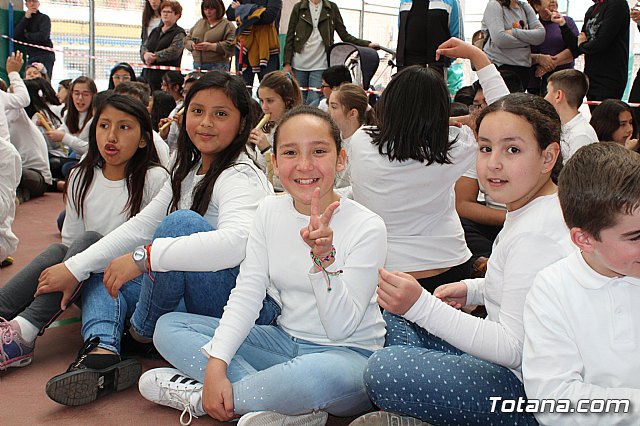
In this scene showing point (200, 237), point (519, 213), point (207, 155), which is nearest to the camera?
point (519, 213)

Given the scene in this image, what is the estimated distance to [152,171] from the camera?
247 cm

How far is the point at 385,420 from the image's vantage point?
1.52 meters

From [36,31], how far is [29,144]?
3.86 meters

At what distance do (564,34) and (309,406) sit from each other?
4.03 meters

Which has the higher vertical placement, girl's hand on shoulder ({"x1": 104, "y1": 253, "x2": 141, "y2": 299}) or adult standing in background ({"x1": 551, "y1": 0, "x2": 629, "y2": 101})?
adult standing in background ({"x1": 551, "y1": 0, "x2": 629, "y2": 101})

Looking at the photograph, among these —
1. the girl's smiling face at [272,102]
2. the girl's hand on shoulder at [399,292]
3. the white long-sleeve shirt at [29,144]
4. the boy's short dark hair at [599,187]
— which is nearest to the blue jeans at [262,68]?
the white long-sleeve shirt at [29,144]

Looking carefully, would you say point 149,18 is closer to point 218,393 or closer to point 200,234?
point 200,234

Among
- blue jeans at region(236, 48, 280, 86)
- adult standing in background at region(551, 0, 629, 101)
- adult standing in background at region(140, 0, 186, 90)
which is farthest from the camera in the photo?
adult standing in background at region(140, 0, 186, 90)

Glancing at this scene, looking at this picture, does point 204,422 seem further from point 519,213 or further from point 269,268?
point 519,213

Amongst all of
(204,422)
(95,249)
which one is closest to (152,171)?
(95,249)

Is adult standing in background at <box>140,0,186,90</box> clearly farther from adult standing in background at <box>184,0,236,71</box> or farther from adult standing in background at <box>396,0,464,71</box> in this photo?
adult standing in background at <box>396,0,464,71</box>

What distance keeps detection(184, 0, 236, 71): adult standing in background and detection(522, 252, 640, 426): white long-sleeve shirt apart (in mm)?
4843

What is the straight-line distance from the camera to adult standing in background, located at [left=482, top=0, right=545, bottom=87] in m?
4.41

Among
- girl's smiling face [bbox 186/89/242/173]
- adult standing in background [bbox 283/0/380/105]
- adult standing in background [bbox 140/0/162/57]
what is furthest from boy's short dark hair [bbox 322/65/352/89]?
girl's smiling face [bbox 186/89/242/173]
